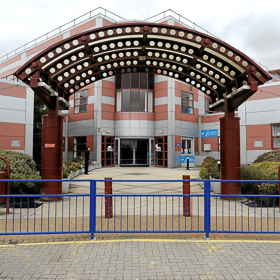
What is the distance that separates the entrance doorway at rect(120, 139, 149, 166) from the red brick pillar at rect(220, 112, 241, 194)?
1803 cm

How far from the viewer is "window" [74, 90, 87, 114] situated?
2703 cm

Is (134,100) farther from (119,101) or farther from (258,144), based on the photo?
(258,144)

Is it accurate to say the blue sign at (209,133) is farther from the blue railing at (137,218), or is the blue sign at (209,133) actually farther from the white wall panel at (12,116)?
the blue railing at (137,218)

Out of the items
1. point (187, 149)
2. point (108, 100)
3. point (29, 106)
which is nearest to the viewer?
point (29, 106)

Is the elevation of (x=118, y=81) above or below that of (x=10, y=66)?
below

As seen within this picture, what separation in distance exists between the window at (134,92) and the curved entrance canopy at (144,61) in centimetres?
1557

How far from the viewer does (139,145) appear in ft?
90.5

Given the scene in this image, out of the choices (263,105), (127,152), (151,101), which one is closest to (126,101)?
(151,101)

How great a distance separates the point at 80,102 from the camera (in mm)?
27453

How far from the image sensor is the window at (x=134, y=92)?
26.5m

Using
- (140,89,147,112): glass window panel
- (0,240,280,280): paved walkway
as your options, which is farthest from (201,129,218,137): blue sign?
(0,240,280,280): paved walkway

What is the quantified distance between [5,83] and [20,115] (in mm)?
2211

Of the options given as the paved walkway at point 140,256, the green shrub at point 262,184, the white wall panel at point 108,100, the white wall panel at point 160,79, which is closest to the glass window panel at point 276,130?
the green shrub at point 262,184

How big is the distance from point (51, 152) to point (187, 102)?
20.5 meters
